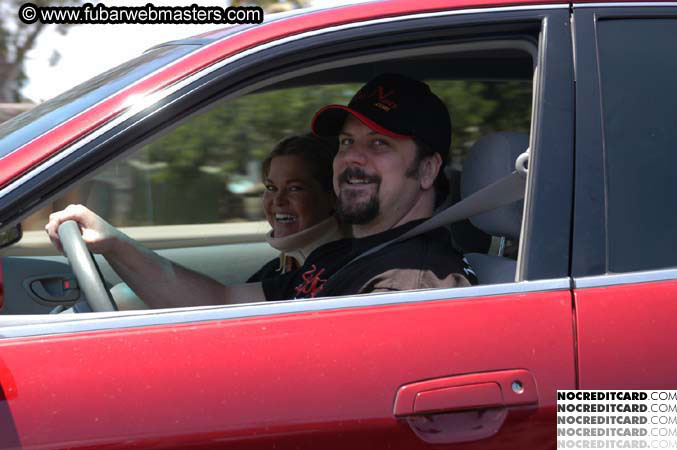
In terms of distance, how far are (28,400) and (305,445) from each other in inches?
19.0

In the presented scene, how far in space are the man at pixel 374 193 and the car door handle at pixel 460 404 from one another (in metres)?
0.67

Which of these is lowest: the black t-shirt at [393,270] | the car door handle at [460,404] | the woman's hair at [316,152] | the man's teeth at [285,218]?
the car door handle at [460,404]

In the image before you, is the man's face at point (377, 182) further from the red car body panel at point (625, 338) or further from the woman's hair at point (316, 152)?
the red car body panel at point (625, 338)

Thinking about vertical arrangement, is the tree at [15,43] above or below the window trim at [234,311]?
above

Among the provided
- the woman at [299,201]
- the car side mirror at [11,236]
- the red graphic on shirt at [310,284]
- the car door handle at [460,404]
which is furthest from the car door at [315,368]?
the woman at [299,201]

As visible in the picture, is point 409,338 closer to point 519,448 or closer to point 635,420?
point 519,448

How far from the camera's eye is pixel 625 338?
1704mm

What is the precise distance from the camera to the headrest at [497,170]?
2.28 metres

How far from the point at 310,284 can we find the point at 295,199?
59 cm

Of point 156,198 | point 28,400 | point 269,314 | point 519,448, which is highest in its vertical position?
point 156,198

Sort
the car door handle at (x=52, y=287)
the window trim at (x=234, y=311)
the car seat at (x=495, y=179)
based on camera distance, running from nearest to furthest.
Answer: the window trim at (x=234, y=311), the car seat at (x=495, y=179), the car door handle at (x=52, y=287)

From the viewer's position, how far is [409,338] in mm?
1691

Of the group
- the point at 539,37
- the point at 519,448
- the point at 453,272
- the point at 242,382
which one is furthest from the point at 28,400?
the point at 539,37

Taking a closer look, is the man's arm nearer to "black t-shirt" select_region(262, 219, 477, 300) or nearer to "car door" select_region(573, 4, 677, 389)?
"black t-shirt" select_region(262, 219, 477, 300)
